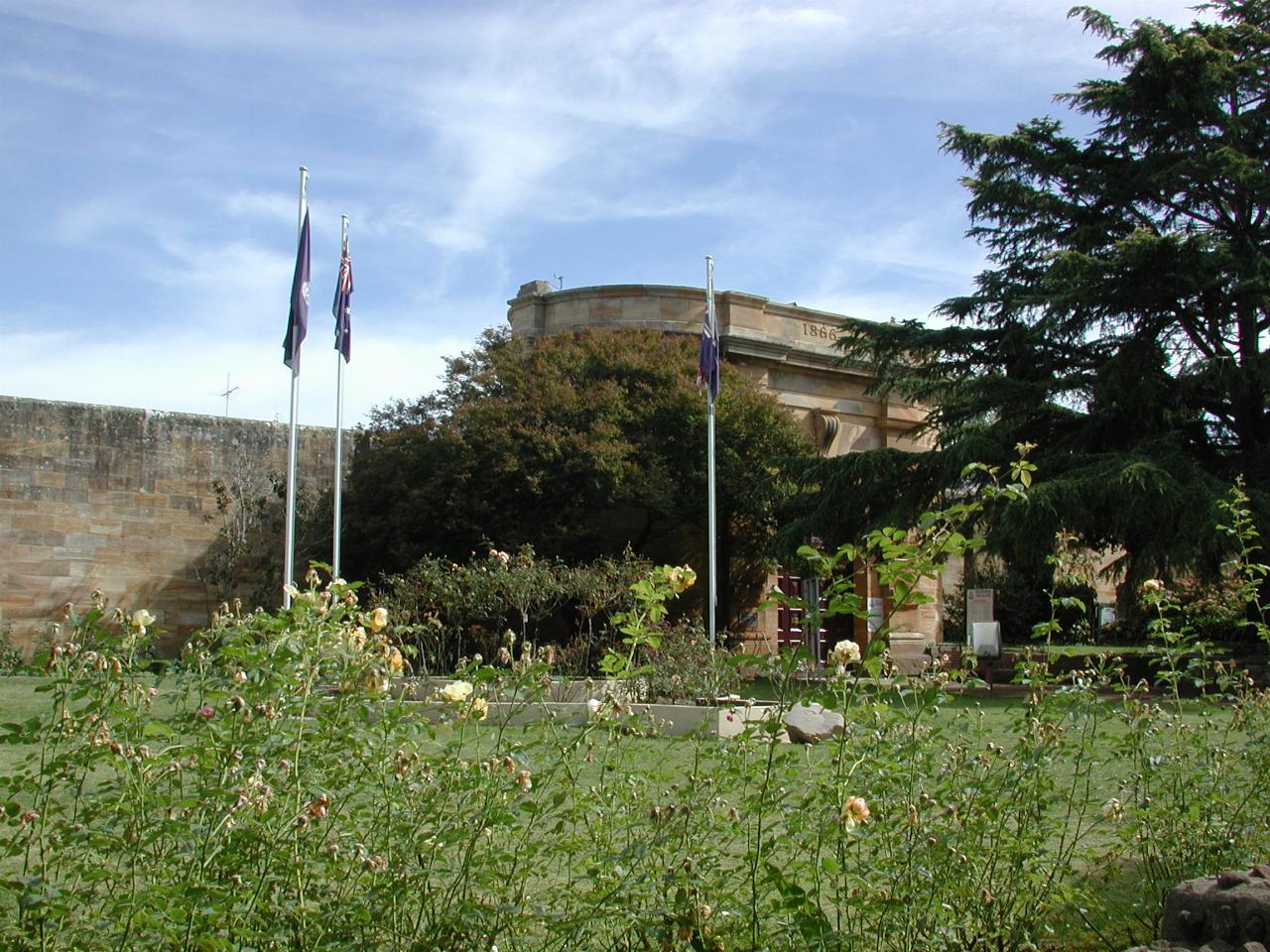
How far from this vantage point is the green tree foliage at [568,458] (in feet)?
74.0

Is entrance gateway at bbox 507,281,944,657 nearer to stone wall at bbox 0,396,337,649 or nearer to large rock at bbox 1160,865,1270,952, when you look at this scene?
stone wall at bbox 0,396,337,649

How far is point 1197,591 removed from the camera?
18.7 m

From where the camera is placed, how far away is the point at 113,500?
23.1 m

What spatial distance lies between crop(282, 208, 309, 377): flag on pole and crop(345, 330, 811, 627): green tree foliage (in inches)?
234

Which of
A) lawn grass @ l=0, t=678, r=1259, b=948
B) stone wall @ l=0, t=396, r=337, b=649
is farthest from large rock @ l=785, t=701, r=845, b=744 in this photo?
stone wall @ l=0, t=396, r=337, b=649

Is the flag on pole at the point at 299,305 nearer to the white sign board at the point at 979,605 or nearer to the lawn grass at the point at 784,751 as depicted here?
the lawn grass at the point at 784,751

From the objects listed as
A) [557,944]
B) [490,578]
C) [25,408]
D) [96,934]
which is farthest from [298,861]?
[25,408]

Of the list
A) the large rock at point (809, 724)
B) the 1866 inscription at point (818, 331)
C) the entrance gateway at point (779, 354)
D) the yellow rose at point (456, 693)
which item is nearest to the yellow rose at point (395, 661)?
the yellow rose at point (456, 693)

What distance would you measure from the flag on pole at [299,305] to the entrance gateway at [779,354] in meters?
9.29

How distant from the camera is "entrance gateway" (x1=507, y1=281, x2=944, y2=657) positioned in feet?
85.8

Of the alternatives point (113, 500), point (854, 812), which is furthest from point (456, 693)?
point (113, 500)

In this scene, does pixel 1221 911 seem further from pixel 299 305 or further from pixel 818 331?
pixel 818 331

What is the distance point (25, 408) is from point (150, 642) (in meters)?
20.8

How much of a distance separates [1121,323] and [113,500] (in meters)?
17.8
